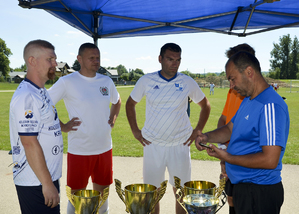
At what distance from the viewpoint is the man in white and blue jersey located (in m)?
1.73

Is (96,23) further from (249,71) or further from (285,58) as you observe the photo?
(285,58)

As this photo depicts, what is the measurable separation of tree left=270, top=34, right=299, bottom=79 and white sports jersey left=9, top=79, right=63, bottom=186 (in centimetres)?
9403

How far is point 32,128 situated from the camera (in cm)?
194

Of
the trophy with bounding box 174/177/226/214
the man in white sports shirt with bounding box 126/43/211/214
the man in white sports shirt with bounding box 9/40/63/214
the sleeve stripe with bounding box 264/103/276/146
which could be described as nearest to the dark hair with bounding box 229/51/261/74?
the sleeve stripe with bounding box 264/103/276/146

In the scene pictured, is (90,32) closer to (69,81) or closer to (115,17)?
(115,17)

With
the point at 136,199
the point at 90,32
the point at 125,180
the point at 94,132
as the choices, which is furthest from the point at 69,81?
the point at 125,180

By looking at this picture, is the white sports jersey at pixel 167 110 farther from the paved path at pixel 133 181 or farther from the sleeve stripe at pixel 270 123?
the sleeve stripe at pixel 270 123

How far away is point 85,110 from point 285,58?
321 feet

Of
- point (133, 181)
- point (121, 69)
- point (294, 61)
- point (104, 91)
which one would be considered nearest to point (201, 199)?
point (104, 91)

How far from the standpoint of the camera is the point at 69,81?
3.36 m

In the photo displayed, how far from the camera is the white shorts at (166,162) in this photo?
319 centimetres

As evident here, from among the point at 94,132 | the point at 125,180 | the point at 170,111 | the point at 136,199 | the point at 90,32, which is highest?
the point at 90,32

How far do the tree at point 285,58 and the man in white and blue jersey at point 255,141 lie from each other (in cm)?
9347

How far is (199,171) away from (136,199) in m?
4.26
